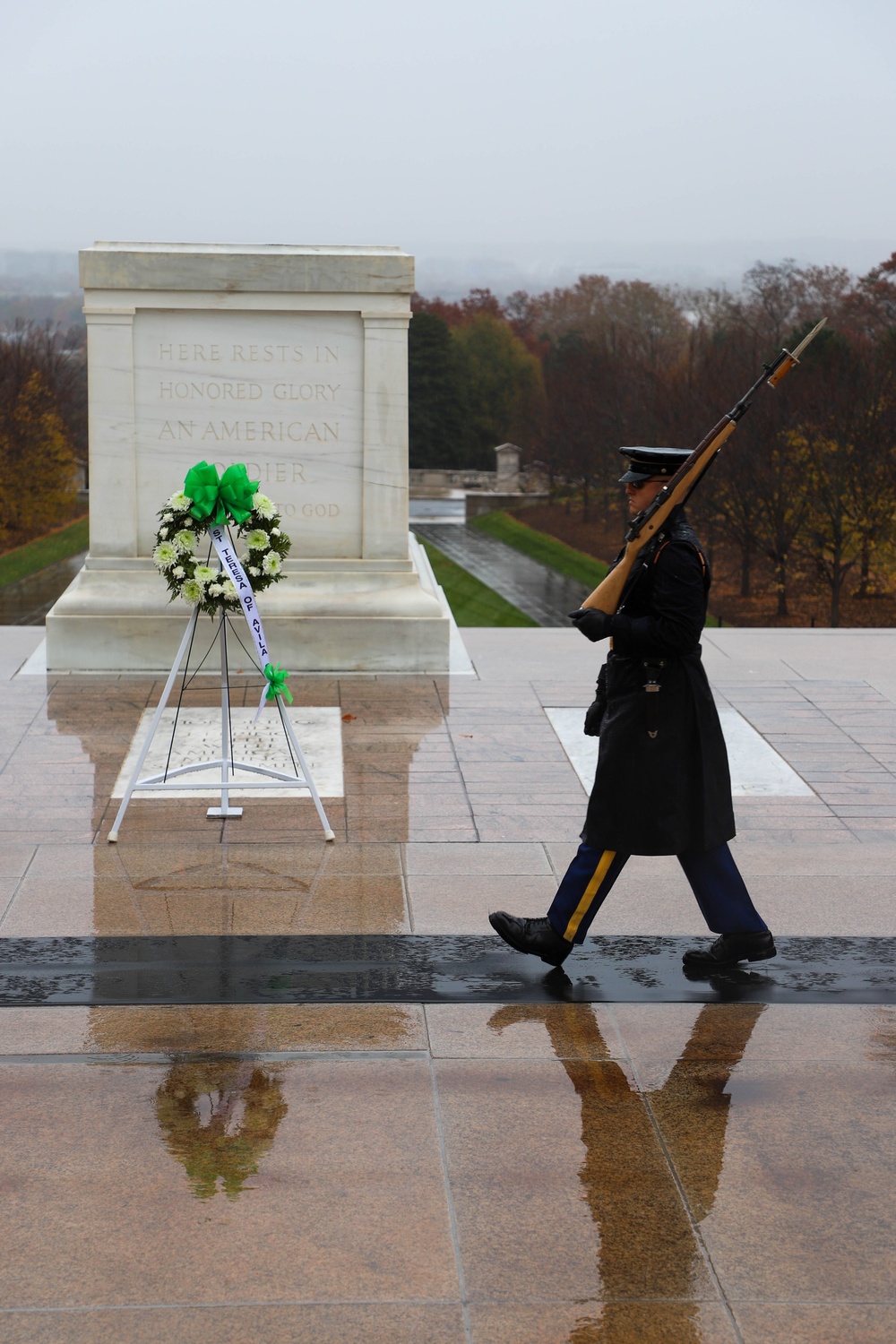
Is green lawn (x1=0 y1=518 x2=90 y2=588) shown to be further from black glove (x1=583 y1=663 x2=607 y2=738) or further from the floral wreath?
black glove (x1=583 y1=663 x2=607 y2=738)

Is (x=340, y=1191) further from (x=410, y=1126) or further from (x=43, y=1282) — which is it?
(x=43, y=1282)

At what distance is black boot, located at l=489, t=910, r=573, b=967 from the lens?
4.84 meters

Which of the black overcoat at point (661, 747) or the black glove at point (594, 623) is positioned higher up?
the black glove at point (594, 623)

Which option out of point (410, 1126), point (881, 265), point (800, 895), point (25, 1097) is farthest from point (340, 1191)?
point (881, 265)

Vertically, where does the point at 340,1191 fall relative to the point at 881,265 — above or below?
below

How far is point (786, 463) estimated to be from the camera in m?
42.7

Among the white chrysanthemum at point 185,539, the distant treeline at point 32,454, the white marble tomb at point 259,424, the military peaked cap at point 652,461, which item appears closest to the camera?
the military peaked cap at point 652,461

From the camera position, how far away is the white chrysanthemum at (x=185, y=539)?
20.8 feet

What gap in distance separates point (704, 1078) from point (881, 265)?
74102 millimetres

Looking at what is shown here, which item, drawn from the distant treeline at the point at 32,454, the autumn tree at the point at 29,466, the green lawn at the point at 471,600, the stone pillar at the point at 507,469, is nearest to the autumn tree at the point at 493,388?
the stone pillar at the point at 507,469

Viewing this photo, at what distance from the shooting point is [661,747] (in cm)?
466

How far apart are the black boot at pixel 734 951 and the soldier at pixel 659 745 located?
0.02 m

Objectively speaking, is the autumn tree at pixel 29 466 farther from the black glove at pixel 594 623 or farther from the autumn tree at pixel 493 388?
the black glove at pixel 594 623

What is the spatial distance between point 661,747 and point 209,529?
7.92 feet
